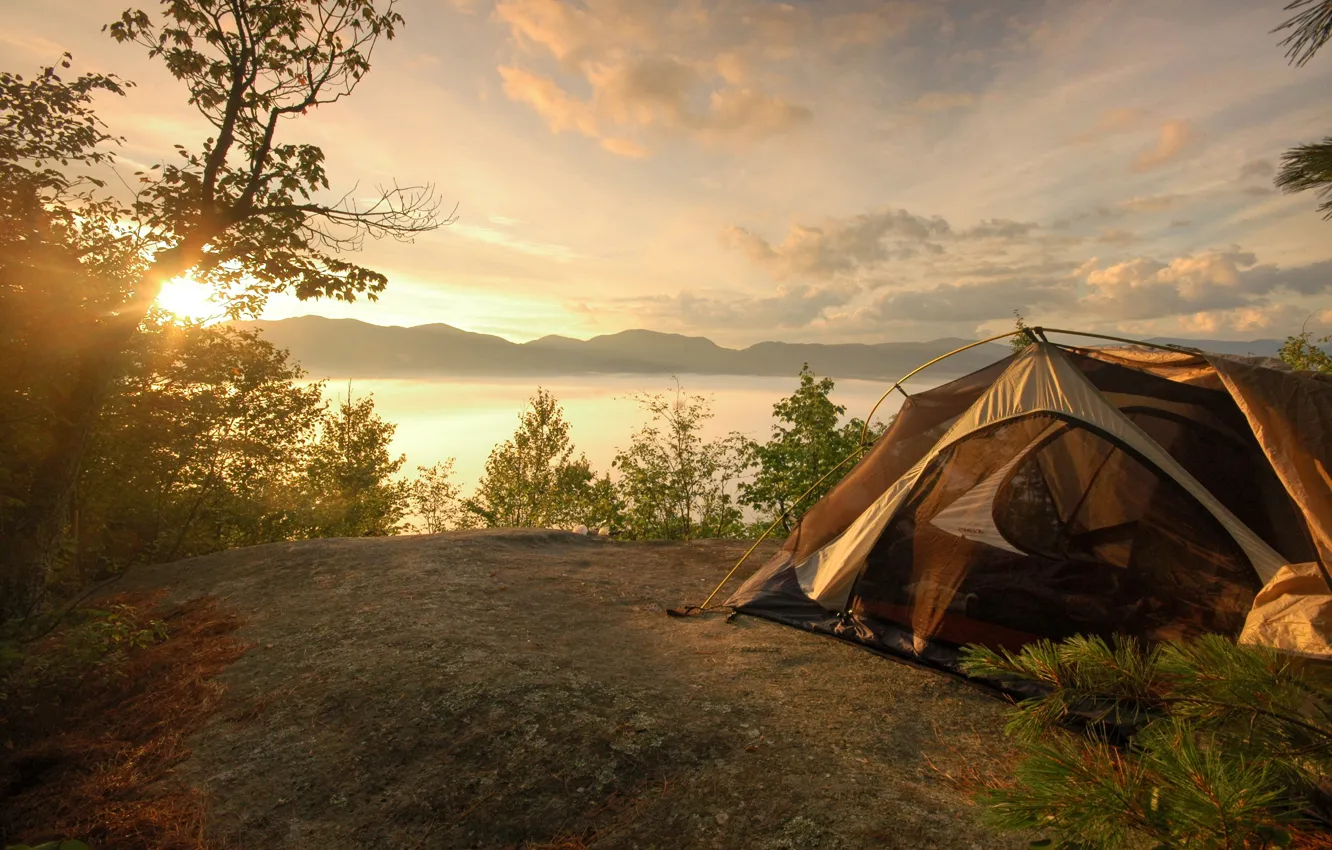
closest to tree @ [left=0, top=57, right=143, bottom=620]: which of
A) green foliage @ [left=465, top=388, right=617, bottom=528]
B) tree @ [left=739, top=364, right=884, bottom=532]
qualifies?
tree @ [left=739, top=364, right=884, bottom=532]

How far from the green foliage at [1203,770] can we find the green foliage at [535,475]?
25153mm

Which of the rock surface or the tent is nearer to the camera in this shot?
the rock surface

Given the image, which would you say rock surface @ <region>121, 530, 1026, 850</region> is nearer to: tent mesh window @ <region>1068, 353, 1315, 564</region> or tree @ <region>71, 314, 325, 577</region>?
tent mesh window @ <region>1068, 353, 1315, 564</region>

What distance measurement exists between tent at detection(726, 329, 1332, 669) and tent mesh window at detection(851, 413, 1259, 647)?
0.01 meters

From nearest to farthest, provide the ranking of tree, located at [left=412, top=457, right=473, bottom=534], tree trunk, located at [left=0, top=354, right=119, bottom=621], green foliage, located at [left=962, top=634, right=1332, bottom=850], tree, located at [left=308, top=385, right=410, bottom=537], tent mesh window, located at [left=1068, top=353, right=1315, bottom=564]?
green foliage, located at [left=962, top=634, right=1332, bottom=850] → tent mesh window, located at [left=1068, top=353, right=1315, bottom=564] → tree trunk, located at [left=0, top=354, right=119, bottom=621] → tree, located at [left=308, top=385, right=410, bottom=537] → tree, located at [left=412, top=457, right=473, bottom=534]

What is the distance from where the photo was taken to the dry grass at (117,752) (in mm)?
3520

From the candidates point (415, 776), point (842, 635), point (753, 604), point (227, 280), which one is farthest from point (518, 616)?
point (227, 280)

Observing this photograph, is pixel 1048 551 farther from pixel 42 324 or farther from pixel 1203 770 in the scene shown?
pixel 42 324

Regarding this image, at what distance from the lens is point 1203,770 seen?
5.90ft

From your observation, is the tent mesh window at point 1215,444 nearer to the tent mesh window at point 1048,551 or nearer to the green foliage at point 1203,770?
the tent mesh window at point 1048,551

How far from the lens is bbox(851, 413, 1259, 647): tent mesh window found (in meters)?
4.62

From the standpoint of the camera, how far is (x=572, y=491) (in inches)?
1141

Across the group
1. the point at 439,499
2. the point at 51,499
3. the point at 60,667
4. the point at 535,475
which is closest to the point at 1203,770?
the point at 60,667

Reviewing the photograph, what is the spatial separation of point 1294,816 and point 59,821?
223 inches
